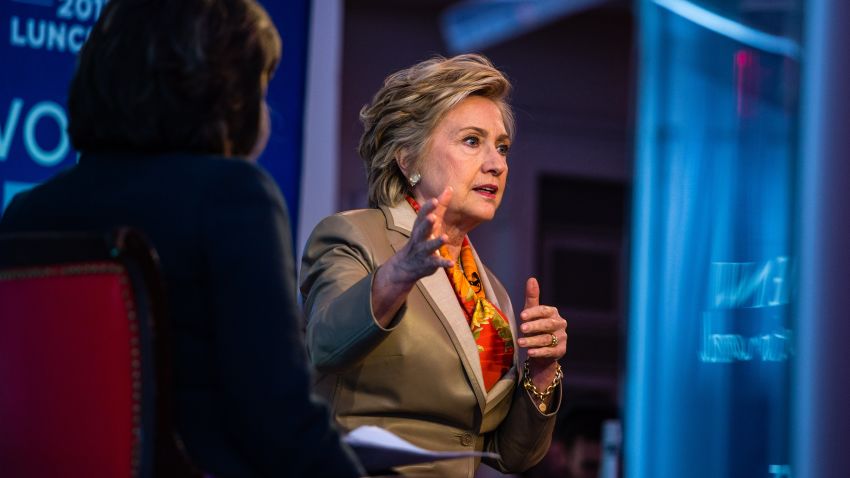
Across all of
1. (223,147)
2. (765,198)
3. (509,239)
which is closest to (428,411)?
(223,147)

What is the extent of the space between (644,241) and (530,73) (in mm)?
4244

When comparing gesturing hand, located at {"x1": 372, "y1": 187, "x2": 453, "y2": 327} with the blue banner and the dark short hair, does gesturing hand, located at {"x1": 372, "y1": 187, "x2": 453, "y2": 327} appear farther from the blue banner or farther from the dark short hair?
the blue banner

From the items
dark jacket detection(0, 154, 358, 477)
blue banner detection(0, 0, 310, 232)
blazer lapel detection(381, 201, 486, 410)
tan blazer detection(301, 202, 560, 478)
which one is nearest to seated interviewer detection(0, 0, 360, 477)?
dark jacket detection(0, 154, 358, 477)

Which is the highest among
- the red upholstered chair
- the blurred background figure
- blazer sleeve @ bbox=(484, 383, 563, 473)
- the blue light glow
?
the blue light glow

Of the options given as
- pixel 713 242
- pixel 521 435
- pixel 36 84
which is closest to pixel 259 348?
pixel 521 435

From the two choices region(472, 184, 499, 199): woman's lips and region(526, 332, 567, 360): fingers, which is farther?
region(472, 184, 499, 199): woman's lips

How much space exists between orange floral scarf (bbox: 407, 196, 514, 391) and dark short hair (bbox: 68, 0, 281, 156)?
948 millimetres

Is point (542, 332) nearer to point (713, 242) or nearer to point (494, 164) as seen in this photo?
point (494, 164)

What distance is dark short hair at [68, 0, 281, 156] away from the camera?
1.44 m

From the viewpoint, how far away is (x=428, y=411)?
219 centimetres

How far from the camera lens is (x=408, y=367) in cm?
218

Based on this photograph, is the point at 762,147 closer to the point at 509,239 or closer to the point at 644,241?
the point at 644,241

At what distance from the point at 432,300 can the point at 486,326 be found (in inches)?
5.0

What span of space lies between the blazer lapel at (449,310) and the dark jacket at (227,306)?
0.85 metres
